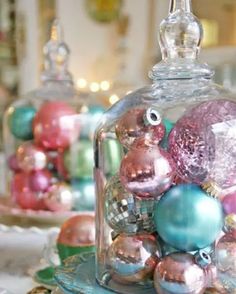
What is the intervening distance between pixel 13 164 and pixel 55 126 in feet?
0.36

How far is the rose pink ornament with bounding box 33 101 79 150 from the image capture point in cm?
100

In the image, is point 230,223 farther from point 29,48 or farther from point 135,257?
point 29,48

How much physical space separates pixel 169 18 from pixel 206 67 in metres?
0.06

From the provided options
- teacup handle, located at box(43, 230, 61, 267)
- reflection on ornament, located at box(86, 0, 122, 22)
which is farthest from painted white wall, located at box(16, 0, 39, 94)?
teacup handle, located at box(43, 230, 61, 267)

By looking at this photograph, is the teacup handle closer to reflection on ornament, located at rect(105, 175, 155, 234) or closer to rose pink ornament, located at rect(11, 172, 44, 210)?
reflection on ornament, located at rect(105, 175, 155, 234)

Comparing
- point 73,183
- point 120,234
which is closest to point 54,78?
point 73,183

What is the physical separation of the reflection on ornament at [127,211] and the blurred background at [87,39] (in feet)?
8.13

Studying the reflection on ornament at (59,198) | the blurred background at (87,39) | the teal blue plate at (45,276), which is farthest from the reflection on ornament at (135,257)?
the blurred background at (87,39)

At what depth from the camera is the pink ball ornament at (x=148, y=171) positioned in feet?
1.66

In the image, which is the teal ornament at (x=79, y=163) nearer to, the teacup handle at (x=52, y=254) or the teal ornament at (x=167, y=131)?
the teacup handle at (x=52, y=254)

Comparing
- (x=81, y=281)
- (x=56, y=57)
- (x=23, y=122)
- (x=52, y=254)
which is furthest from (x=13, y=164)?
(x=81, y=281)

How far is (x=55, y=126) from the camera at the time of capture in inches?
39.5

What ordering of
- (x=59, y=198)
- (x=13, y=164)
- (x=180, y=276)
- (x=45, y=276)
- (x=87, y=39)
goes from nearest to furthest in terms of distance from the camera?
(x=180, y=276) → (x=45, y=276) → (x=59, y=198) → (x=13, y=164) → (x=87, y=39)

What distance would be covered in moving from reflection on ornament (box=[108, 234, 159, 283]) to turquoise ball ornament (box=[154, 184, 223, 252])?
0.02 meters
